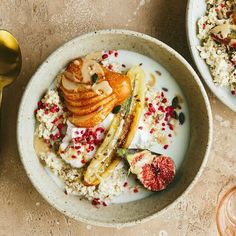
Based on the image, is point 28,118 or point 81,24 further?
point 81,24

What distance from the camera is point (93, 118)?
1998 millimetres

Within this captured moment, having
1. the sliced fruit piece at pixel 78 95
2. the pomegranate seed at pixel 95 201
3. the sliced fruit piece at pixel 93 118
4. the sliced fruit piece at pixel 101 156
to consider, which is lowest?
the pomegranate seed at pixel 95 201

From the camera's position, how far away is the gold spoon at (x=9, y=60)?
7.00ft

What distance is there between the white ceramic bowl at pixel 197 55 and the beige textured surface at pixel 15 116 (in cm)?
11

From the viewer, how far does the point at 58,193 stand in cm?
209

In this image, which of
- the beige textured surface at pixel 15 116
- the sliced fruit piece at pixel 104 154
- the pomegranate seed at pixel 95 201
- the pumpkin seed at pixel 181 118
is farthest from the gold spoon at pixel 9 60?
the pumpkin seed at pixel 181 118

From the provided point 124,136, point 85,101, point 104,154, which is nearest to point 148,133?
point 124,136

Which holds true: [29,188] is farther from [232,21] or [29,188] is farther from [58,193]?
[232,21]

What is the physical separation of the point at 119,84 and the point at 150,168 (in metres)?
0.39

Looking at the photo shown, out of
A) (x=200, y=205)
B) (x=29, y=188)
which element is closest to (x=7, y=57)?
(x=29, y=188)

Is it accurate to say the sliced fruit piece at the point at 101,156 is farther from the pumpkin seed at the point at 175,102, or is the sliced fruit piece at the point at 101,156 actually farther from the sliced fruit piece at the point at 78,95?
the pumpkin seed at the point at 175,102

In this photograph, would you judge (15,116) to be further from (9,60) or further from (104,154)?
(104,154)

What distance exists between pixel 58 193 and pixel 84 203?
12 centimetres

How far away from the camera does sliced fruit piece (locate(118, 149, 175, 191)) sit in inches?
80.3
